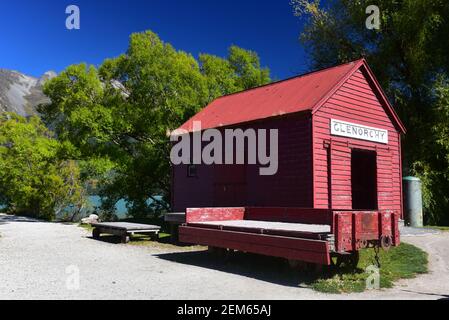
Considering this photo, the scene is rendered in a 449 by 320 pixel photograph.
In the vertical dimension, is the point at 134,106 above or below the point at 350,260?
above

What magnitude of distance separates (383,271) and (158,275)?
4682mm

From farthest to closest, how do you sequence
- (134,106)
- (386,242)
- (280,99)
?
(134,106) < (280,99) < (386,242)

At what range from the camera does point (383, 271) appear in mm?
9414

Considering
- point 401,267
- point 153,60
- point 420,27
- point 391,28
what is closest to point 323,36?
point 391,28

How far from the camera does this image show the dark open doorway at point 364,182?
53.4 ft

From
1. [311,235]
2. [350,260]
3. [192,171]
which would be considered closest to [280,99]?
[192,171]

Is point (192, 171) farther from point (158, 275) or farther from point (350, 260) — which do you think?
point (350, 260)

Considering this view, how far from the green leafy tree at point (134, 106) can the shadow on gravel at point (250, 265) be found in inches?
476

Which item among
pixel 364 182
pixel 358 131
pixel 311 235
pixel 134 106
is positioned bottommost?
pixel 311 235

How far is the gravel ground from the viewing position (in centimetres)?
739

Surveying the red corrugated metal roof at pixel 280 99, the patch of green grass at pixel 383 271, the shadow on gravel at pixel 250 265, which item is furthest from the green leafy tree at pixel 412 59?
the shadow on gravel at pixel 250 265

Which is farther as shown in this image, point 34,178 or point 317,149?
point 34,178

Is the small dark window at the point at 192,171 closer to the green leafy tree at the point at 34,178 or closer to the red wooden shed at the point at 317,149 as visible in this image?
the red wooden shed at the point at 317,149

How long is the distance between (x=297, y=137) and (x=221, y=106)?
6.33m
